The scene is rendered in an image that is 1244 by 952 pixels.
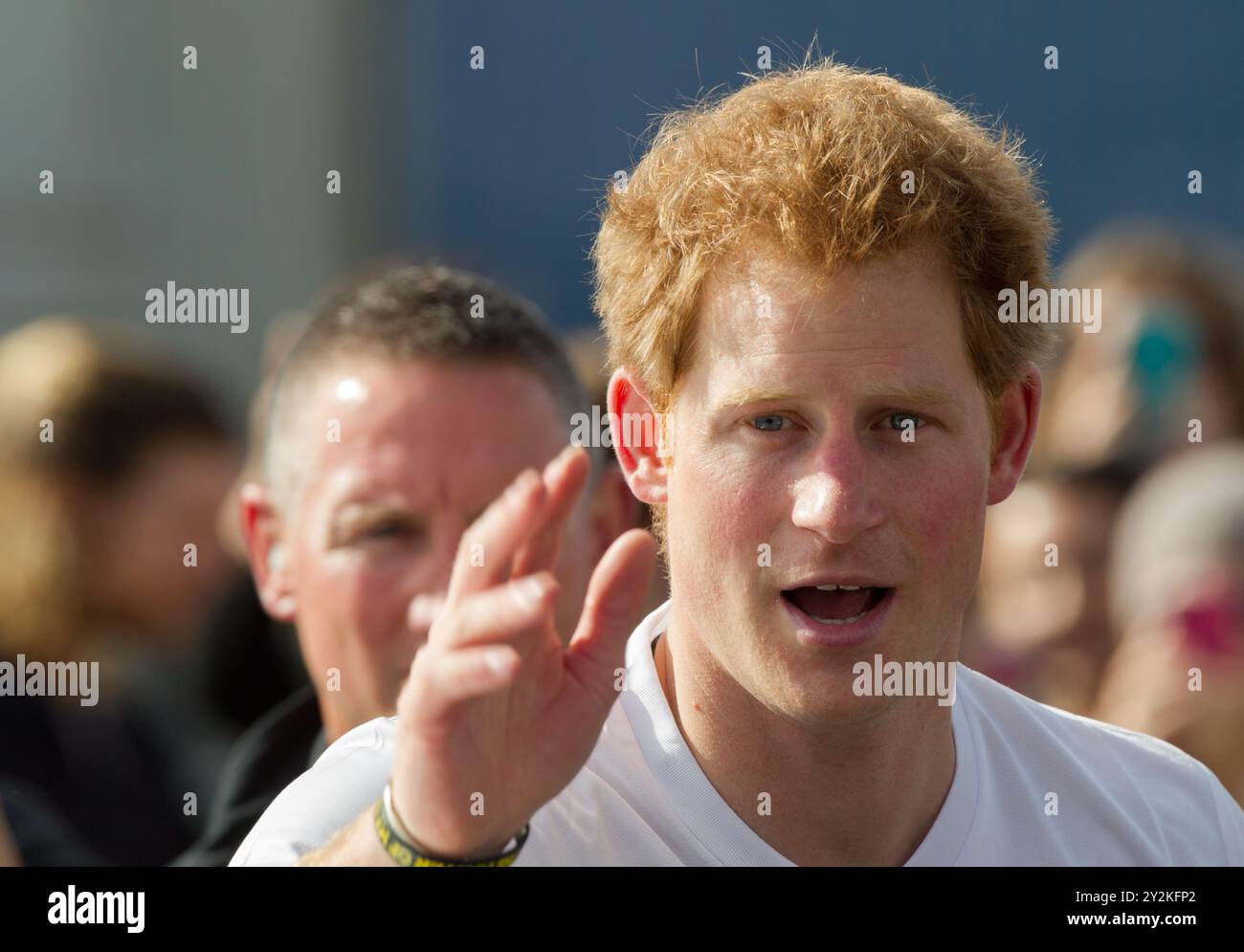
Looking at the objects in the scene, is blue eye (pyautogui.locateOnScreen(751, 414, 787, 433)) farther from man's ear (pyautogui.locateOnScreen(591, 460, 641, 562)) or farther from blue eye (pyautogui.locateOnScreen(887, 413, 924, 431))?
man's ear (pyautogui.locateOnScreen(591, 460, 641, 562))

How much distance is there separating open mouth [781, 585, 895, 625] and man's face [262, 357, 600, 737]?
0.61 metres

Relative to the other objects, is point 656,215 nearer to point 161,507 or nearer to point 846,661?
point 846,661

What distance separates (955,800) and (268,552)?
115 cm

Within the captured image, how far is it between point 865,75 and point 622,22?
155 centimetres

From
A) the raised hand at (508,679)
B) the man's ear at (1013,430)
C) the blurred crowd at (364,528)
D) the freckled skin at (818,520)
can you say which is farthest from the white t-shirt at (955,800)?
the blurred crowd at (364,528)

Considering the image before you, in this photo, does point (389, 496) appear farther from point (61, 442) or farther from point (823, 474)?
point (61, 442)

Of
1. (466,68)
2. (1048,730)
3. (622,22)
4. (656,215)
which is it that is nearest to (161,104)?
(466,68)

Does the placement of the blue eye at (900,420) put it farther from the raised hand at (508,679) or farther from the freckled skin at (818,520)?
the raised hand at (508,679)

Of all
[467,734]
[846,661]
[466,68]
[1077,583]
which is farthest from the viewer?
[466,68]

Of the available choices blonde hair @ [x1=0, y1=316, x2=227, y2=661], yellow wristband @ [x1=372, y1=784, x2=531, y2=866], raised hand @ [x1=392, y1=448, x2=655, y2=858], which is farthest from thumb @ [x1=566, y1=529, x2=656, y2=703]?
blonde hair @ [x1=0, y1=316, x2=227, y2=661]

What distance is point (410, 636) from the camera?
7.25 feet

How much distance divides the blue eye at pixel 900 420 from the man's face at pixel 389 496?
71cm

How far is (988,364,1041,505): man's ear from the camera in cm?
178

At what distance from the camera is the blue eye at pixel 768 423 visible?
161cm
